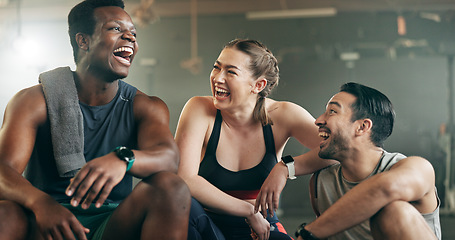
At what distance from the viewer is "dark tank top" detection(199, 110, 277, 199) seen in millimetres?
1753

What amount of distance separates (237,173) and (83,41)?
72 cm

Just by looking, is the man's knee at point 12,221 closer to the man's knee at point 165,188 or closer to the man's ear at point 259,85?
the man's knee at point 165,188

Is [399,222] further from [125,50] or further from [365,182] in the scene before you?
[125,50]

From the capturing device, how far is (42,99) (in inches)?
56.2

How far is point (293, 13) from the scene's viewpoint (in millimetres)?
4941

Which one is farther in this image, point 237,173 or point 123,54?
point 237,173

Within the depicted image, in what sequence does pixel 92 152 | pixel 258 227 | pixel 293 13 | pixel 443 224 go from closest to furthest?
1. pixel 92 152
2. pixel 258 227
3. pixel 443 224
4. pixel 293 13

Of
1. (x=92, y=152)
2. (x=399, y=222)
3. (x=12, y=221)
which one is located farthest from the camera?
(x=92, y=152)

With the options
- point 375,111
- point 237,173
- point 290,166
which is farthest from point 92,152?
point 375,111

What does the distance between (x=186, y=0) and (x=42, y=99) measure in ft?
12.8

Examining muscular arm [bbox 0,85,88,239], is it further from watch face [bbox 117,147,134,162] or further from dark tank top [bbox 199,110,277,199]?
dark tank top [bbox 199,110,277,199]

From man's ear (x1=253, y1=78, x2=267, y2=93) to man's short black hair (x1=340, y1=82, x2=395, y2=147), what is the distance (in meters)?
0.36

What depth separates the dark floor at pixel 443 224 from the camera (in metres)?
3.66

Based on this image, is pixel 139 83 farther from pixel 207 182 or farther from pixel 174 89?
pixel 207 182
